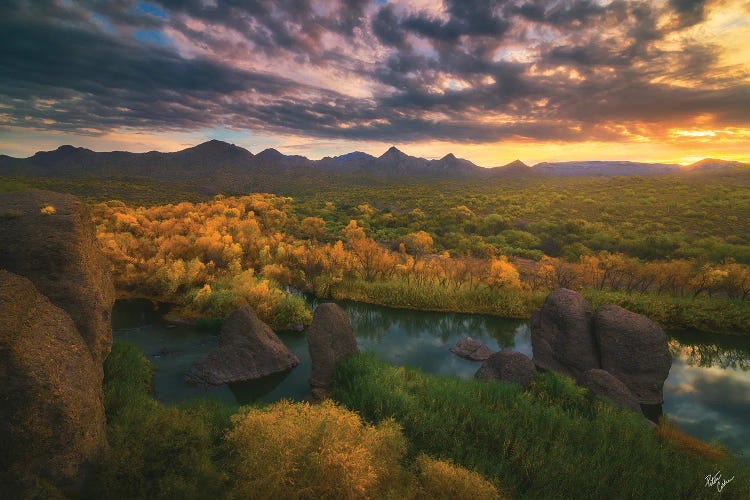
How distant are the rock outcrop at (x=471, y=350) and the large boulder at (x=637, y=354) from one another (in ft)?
21.9

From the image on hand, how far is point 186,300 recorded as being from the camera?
28734mm

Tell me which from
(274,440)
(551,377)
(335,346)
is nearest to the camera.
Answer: (274,440)

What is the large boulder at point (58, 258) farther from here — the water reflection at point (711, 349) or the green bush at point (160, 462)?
the water reflection at point (711, 349)

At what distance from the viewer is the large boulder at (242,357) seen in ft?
62.0

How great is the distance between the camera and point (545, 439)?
12562 mm

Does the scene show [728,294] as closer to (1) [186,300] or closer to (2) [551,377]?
(2) [551,377]

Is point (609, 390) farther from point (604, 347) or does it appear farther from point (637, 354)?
point (637, 354)

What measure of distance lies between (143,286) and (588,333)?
31.3 metres

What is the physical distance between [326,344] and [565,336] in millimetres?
12520

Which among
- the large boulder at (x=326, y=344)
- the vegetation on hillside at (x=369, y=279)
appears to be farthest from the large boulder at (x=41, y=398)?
the vegetation on hillside at (x=369, y=279)

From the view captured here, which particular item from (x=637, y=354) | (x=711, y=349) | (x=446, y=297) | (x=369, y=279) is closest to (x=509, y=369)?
(x=637, y=354)

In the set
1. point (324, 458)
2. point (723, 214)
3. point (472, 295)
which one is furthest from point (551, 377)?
point (723, 214)

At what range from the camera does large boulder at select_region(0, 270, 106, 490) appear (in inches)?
288

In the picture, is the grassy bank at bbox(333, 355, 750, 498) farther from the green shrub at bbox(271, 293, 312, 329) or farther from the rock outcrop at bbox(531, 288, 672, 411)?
the green shrub at bbox(271, 293, 312, 329)
